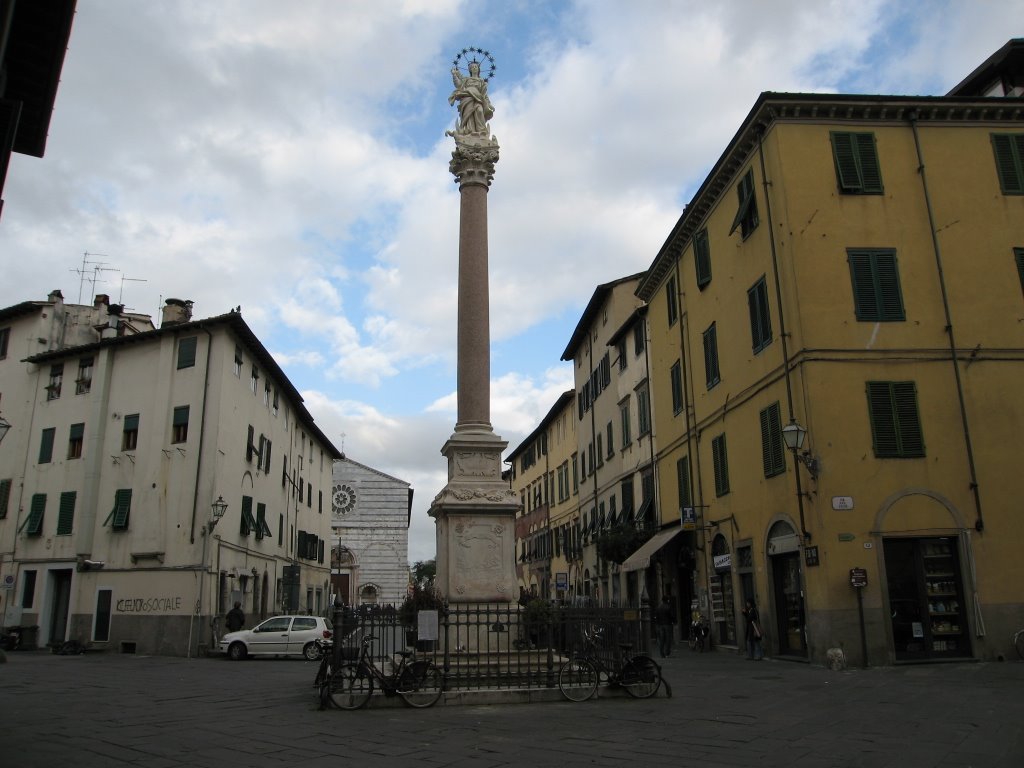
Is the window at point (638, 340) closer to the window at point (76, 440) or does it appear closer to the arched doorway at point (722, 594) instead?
the arched doorway at point (722, 594)

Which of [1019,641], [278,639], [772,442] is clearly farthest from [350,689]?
[278,639]

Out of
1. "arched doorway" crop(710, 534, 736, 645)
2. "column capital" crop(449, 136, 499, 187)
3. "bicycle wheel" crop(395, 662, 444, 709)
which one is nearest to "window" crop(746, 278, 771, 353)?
"arched doorway" crop(710, 534, 736, 645)

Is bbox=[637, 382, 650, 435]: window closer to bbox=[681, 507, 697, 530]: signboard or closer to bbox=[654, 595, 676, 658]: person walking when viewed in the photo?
bbox=[681, 507, 697, 530]: signboard

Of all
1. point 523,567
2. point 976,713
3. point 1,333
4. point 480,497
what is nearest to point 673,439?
point 480,497

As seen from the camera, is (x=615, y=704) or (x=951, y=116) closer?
(x=615, y=704)

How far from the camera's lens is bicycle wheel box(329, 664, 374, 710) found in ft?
39.7

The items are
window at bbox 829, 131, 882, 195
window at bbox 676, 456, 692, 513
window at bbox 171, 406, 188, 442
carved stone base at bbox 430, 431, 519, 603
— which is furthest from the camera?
window at bbox 171, 406, 188, 442

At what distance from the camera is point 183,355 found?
29.5m

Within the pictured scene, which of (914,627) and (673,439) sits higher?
(673,439)

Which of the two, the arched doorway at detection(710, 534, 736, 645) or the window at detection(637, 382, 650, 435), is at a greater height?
the window at detection(637, 382, 650, 435)

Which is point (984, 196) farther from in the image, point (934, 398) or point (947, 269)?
point (934, 398)

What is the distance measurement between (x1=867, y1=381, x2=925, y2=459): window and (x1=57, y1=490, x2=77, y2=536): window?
25.7 m

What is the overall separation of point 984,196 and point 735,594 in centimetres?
1142

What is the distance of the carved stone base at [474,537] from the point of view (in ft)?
45.6
